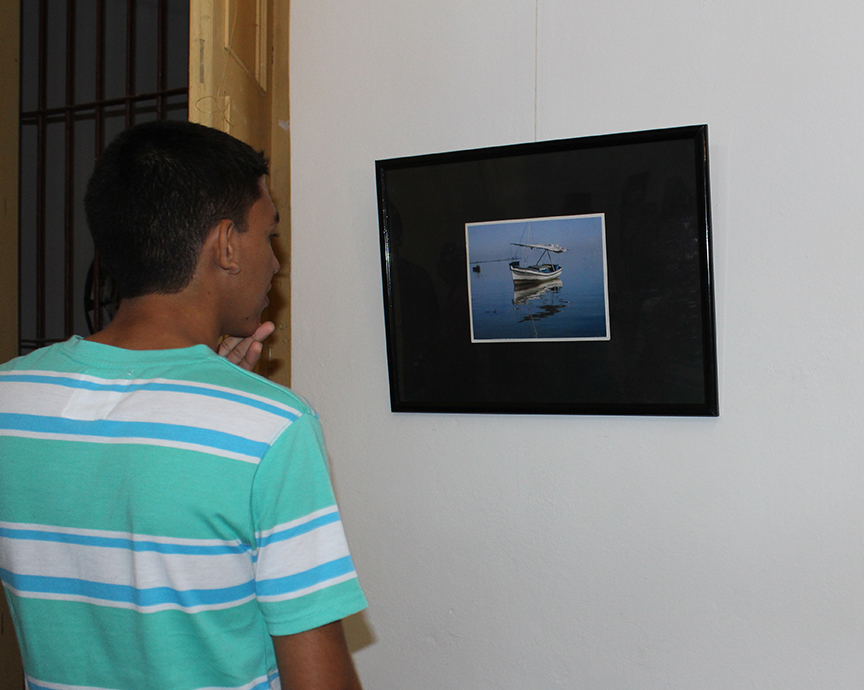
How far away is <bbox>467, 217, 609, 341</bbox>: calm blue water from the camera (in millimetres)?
1315

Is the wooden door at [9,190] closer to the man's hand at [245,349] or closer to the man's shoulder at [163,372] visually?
the man's hand at [245,349]

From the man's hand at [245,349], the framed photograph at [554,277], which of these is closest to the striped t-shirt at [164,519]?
the man's hand at [245,349]

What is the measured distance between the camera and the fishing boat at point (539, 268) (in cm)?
134

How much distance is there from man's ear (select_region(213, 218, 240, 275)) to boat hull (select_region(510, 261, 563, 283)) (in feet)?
2.17

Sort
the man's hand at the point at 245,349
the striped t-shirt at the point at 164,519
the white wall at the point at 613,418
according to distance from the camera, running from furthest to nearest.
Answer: the white wall at the point at 613,418 < the man's hand at the point at 245,349 < the striped t-shirt at the point at 164,519

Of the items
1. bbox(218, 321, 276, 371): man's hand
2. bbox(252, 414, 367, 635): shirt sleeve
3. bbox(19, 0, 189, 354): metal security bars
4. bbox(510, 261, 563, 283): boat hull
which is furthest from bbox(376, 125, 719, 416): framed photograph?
bbox(19, 0, 189, 354): metal security bars

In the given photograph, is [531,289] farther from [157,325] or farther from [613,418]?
[157,325]

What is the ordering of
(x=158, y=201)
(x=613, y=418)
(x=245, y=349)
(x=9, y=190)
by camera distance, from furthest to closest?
(x=9, y=190) < (x=613, y=418) < (x=245, y=349) < (x=158, y=201)

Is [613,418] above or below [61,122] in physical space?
below

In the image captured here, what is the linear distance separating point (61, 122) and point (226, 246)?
74.1 inches

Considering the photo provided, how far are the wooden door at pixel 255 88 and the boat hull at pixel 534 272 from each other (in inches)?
21.2

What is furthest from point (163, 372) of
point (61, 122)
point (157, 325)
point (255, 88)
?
point (61, 122)

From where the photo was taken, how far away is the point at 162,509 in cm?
68

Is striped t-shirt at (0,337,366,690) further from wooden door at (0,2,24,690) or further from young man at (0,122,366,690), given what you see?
Answer: wooden door at (0,2,24,690)
